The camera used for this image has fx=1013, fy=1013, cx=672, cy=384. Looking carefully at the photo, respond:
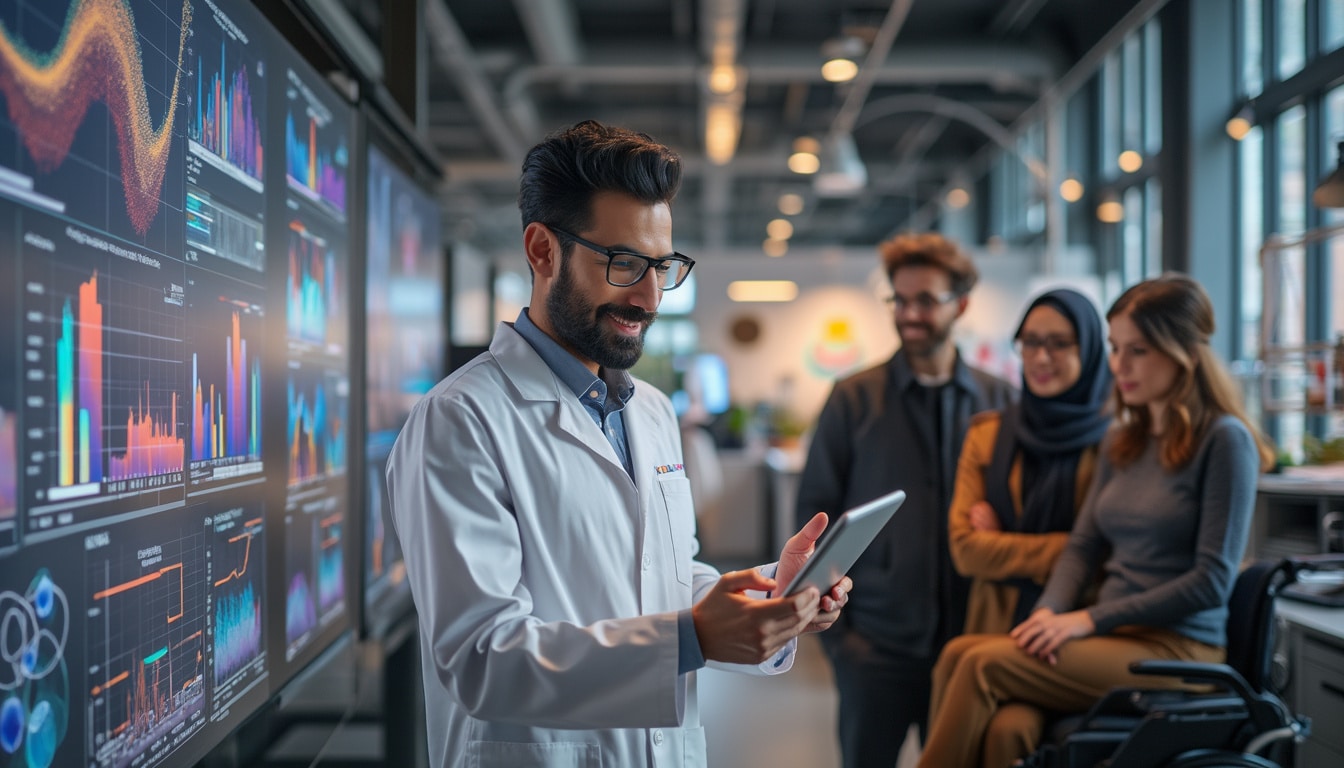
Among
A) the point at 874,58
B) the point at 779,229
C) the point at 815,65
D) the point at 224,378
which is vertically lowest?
the point at 224,378

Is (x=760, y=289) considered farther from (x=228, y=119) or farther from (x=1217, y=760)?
(x=228, y=119)

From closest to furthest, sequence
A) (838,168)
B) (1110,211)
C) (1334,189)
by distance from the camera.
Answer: (1334,189) → (838,168) → (1110,211)

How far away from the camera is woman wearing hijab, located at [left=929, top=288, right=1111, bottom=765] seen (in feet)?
8.50

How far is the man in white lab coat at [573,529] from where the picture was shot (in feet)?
4.32

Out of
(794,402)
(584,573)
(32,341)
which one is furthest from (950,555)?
(794,402)

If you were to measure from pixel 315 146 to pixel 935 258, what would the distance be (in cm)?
166

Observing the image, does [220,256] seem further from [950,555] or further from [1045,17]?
[1045,17]

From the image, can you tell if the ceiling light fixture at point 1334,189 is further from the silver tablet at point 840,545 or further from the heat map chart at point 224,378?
the heat map chart at point 224,378

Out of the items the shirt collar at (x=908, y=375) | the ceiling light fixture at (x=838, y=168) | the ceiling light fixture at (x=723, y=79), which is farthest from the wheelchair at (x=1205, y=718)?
the ceiling light fixture at (x=838, y=168)

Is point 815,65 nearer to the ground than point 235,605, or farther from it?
farther from it

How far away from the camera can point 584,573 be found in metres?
1.51

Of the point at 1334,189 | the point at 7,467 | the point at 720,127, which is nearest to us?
the point at 7,467

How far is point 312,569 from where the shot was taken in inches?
96.6

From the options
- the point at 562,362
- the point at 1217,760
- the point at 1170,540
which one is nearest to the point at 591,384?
the point at 562,362
